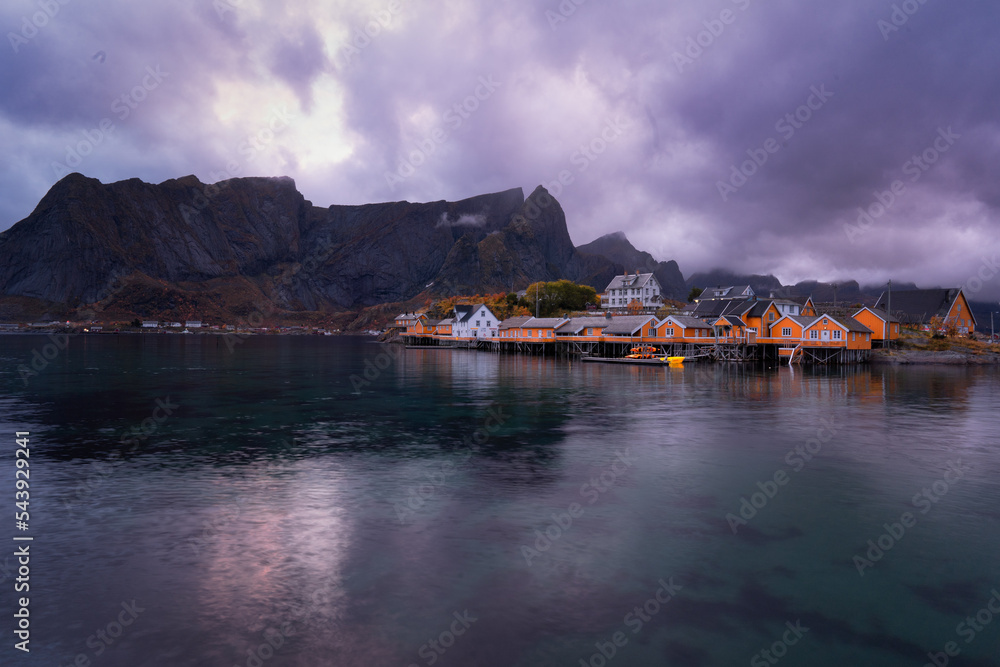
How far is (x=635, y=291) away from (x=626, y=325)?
194 ft

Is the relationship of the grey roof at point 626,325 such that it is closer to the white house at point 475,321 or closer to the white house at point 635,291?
the white house at point 475,321

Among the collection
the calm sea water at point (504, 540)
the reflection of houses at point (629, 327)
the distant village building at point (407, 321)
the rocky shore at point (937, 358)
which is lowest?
the calm sea water at point (504, 540)

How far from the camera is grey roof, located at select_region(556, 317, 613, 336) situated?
10146 cm

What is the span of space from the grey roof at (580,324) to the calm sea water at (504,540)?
216ft

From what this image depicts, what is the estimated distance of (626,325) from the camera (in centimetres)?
9538

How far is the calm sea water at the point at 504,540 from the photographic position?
1112cm

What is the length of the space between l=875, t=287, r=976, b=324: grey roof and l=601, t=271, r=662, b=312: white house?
166ft

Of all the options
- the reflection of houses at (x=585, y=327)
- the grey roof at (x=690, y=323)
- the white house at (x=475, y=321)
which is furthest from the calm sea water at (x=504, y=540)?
the white house at (x=475, y=321)

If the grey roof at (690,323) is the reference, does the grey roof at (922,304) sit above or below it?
above

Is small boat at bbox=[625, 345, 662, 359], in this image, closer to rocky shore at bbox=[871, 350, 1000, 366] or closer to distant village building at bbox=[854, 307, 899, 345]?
rocky shore at bbox=[871, 350, 1000, 366]

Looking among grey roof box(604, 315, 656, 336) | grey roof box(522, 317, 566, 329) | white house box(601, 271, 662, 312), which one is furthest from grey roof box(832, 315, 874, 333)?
white house box(601, 271, 662, 312)

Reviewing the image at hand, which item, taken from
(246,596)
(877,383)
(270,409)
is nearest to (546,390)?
(270,409)

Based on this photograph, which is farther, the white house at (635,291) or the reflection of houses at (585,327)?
the white house at (635,291)

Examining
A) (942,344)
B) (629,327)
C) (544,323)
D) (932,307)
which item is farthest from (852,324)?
(544,323)
